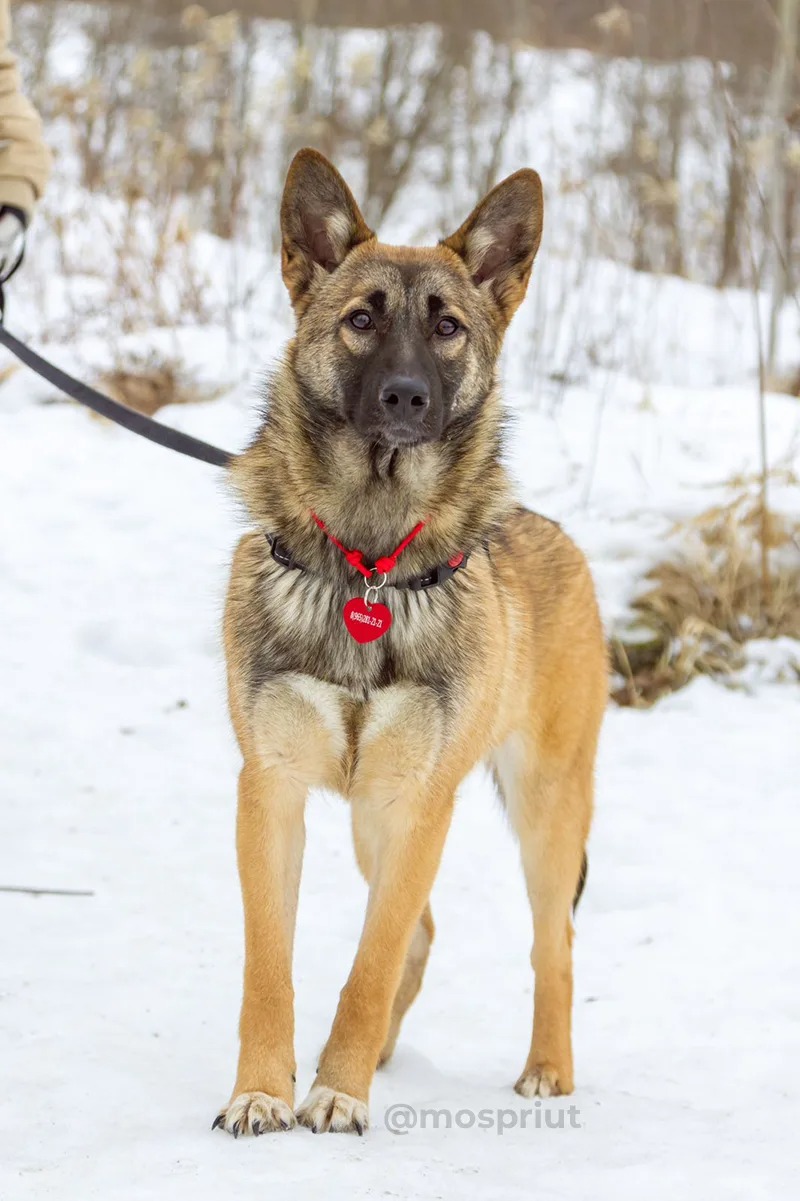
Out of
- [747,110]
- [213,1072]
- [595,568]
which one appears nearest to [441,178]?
[747,110]

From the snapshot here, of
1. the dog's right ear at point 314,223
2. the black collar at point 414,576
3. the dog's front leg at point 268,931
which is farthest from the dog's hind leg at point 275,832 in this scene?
the dog's right ear at point 314,223

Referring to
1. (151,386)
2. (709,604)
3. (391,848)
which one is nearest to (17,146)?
(391,848)

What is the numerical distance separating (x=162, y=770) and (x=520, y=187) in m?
2.87

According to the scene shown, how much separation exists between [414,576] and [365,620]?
194 millimetres

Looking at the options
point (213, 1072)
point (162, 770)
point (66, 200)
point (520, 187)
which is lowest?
point (162, 770)

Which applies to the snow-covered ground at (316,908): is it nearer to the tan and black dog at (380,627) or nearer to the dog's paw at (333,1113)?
the dog's paw at (333,1113)

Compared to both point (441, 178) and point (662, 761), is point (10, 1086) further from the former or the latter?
point (441, 178)

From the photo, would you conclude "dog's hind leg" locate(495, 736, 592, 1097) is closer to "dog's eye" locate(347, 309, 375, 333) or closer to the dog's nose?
the dog's nose

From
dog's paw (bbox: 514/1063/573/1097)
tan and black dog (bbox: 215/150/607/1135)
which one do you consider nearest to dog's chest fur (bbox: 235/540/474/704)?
tan and black dog (bbox: 215/150/607/1135)

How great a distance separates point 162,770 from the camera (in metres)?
5.16

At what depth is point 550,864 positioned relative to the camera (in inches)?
136

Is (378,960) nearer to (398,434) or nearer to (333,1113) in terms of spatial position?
(333,1113)

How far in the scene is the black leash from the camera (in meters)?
3.49

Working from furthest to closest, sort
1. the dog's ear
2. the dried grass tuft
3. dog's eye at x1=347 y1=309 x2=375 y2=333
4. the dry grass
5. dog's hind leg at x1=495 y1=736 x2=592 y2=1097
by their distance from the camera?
1. the dried grass tuft
2. the dry grass
3. dog's hind leg at x1=495 y1=736 x2=592 y2=1097
4. the dog's ear
5. dog's eye at x1=347 y1=309 x2=375 y2=333
